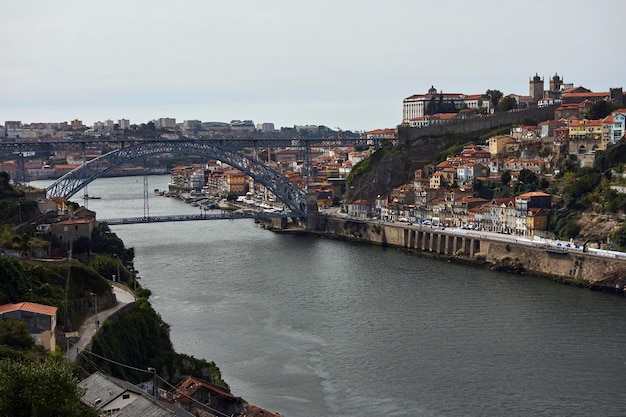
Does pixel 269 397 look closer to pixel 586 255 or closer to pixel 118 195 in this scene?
pixel 586 255

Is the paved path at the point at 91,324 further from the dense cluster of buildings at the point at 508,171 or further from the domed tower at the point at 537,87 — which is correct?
the domed tower at the point at 537,87

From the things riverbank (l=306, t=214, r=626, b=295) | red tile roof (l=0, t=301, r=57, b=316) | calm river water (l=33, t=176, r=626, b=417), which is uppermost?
red tile roof (l=0, t=301, r=57, b=316)

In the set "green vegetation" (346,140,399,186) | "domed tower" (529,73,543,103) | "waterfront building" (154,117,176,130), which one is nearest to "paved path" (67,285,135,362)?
"green vegetation" (346,140,399,186)

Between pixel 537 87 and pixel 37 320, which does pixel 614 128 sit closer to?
pixel 537 87

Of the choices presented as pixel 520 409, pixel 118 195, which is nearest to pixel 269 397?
pixel 520 409

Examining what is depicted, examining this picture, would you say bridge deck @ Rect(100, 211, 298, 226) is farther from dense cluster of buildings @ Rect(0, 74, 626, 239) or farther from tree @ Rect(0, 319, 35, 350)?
tree @ Rect(0, 319, 35, 350)

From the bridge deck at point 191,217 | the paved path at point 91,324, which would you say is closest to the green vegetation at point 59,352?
the paved path at point 91,324
